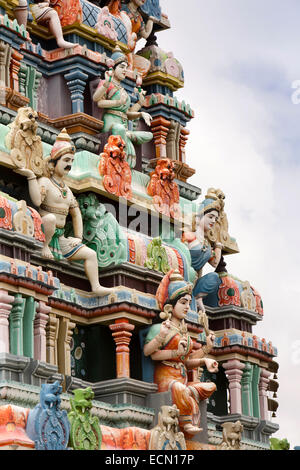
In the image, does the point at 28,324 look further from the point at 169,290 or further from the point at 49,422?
the point at 169,290

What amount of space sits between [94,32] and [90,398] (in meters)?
10.5

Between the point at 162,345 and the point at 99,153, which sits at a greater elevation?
the point at 99,153

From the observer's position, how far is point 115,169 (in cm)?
3844

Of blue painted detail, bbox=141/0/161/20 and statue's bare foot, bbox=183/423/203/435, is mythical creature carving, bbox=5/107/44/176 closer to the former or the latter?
statue's bare foot, bbox=183/423/203/435

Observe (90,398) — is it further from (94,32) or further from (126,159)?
(94,32)

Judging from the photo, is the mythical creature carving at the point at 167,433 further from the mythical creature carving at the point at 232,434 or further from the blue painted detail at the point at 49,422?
the blue painted detail at the point at 49,422

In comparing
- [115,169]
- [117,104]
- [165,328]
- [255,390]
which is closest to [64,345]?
[165,328]

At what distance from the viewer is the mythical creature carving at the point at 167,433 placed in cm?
3541

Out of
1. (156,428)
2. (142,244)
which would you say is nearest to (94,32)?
(142,244)

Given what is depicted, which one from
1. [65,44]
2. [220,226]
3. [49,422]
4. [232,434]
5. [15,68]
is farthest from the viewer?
[220,226]

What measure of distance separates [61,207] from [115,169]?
7.32ft

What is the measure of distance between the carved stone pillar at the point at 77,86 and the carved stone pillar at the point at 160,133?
3.50m

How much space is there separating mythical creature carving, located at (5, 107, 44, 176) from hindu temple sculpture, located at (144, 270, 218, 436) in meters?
3.64
